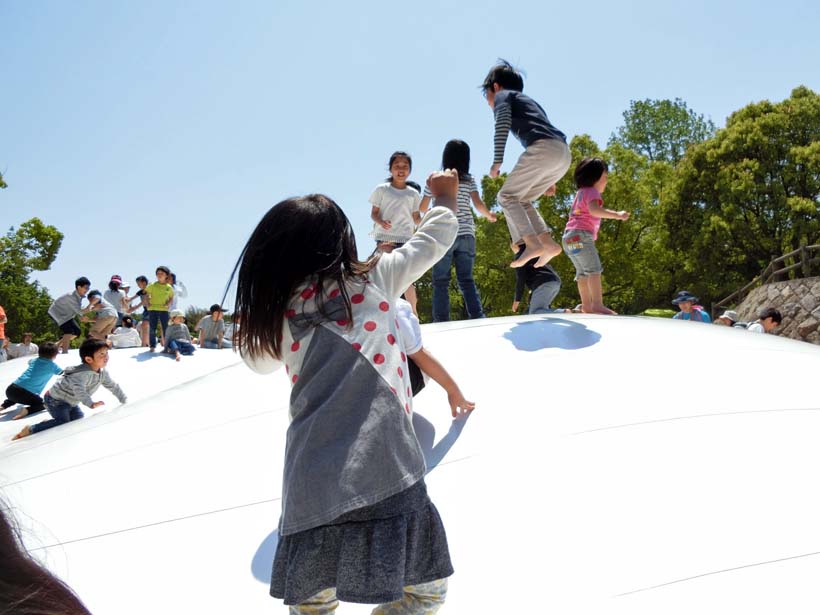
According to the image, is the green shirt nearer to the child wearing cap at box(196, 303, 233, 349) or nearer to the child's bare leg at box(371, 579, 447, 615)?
the child wearing cap at box(196, 303, 233, 349)

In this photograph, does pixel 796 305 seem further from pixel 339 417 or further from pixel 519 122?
pixel 339 417

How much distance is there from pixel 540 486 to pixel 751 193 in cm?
2591

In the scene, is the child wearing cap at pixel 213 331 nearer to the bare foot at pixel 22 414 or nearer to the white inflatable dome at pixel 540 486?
the bare foot at pixel 22 414

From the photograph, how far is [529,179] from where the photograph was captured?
5.34m

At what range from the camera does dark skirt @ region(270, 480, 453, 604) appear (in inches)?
67.1

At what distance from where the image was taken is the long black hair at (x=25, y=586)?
593mm

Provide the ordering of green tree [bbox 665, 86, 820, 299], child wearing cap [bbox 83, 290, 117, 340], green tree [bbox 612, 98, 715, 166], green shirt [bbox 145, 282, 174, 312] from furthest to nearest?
green tree [bbox 612, 98, 715, 166], green tree [bbox 665, 86, 820, 299], green shirt [bbox 145, 282, 174, 312], child wearing cap [bbox 83, 290, 117, 340]

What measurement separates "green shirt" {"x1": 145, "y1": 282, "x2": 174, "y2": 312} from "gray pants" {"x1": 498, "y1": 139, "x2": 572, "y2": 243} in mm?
9216

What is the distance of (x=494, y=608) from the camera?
2.19 meters

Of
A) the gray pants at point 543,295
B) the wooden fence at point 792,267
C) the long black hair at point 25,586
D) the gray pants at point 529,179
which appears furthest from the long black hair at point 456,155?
the wooden fence at point 792,267

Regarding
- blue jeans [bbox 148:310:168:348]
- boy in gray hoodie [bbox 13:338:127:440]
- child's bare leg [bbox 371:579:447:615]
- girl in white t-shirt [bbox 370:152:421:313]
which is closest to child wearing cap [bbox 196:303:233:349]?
blue jeans [bbox 148:310:168:348]

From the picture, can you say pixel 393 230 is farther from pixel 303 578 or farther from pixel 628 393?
pixel 303 578

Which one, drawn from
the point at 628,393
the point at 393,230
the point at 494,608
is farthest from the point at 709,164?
the point at 494,608

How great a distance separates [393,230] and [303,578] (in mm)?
4654
